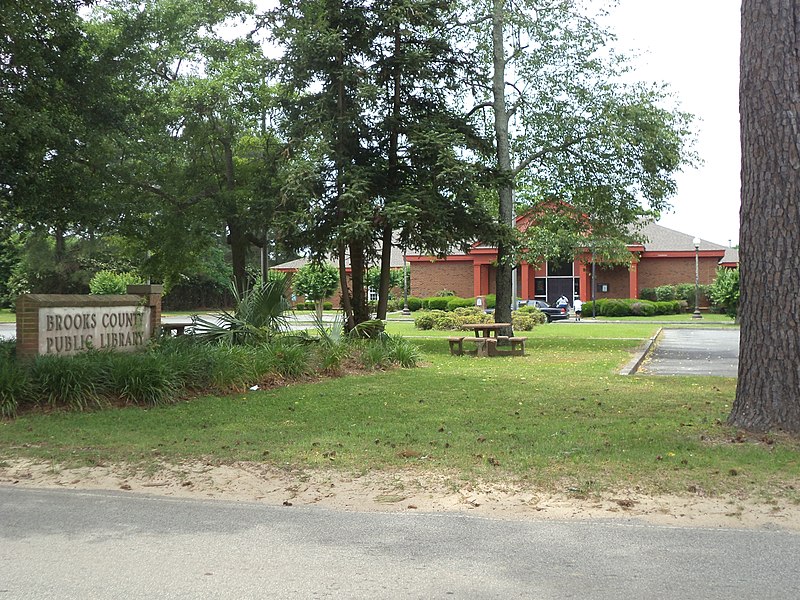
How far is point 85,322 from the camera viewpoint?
12156mm

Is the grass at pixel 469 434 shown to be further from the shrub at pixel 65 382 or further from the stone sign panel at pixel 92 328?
the stone sign panel at pixel 92 328

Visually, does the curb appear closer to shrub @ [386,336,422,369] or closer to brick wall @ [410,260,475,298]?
shrub @ [386,336,422,369]

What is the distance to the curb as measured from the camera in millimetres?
15852

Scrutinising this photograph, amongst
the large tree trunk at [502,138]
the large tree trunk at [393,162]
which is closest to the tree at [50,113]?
the large tree trunk at [393,162]

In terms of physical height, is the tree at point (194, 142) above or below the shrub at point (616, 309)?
above

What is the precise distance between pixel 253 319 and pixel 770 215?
9609 mm

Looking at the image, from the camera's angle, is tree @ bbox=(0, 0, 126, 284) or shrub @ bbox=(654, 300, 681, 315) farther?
shrub @ bbox=(654, 300, 681, 315)

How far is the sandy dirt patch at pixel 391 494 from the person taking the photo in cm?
583

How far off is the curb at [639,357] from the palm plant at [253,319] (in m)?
6.68

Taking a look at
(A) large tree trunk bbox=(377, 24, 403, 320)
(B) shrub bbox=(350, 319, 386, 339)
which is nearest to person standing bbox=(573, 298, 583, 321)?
(A) large tree trunk bbox=(377, 24, 403, 320)

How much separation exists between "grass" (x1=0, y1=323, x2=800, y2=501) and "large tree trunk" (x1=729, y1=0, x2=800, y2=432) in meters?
0.52

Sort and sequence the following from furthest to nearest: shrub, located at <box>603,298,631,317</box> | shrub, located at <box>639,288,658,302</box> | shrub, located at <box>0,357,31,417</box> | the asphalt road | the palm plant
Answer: shrub, located at <box>639,288,658,302</box> → shrub, located at <box>603,298,631,317</box> → the palm plant → shrub, located at <box>0,357,31,417</box> → the asphalt road

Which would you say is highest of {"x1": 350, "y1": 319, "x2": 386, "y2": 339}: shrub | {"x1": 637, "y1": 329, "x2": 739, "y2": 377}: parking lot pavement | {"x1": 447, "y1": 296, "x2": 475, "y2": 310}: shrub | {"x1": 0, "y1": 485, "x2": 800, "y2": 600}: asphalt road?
{"x1": 447, "y1": 296, "x2": 475, "y2": 310}: shrub

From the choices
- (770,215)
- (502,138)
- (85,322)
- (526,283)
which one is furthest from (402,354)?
(526,283)
